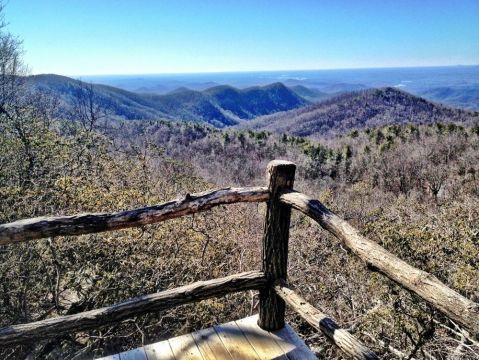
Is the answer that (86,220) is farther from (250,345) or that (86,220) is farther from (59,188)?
(59,188)

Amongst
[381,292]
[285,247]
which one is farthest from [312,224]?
[285,247]

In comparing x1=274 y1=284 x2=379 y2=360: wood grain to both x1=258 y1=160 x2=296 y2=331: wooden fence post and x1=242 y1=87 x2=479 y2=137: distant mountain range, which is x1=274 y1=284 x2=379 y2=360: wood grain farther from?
x1=242 y1=87 x2=479 y2=137: distant mountain range

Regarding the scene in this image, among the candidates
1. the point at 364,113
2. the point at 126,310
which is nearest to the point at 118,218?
the point at 126,310

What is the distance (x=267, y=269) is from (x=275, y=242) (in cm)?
20

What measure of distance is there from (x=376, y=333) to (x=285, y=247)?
3.63 m

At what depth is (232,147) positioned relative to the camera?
54500 millimetres

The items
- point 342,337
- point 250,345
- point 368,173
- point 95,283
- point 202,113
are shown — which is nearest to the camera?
point 342,337

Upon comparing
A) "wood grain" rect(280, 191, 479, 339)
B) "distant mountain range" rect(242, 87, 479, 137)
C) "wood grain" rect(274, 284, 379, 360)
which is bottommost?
"distant mountain range" rect(242, 87, 479, 137)

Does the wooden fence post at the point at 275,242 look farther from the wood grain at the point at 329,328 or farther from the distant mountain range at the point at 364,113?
the distant mountain range at the point at 364,113

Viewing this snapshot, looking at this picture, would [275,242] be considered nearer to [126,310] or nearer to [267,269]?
[267,269]

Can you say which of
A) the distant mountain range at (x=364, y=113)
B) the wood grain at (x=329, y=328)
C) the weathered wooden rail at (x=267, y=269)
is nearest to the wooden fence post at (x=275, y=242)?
the weathered wooden rail at (x=267, y=269)

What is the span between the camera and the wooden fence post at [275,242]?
250cm

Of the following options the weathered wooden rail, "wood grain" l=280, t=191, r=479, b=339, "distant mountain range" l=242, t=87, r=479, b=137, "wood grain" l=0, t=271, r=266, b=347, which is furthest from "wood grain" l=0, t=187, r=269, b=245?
"distant mountain range" l=242, t=87, r=479, b=137

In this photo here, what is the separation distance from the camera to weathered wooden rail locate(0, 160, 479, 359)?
5.27ft
